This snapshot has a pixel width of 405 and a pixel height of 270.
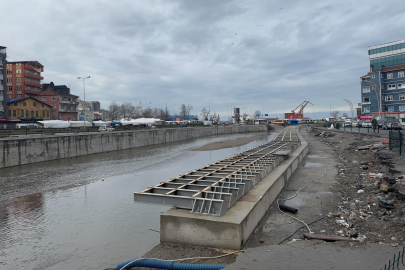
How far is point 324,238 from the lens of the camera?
21.8 ft

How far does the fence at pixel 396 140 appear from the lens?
53.8 ft

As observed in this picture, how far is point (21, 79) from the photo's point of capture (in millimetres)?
79375

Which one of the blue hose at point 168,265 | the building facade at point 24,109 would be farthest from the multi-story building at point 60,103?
the blue hose at point 168,265

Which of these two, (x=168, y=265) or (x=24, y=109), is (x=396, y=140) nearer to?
(x=168, y=265)

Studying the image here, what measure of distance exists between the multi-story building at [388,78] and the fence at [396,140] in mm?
71716

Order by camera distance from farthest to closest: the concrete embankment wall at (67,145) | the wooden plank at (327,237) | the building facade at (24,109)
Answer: the building facade at (24,109), the concrete embankment wall at (67,145), the wooden plank at (327,237)

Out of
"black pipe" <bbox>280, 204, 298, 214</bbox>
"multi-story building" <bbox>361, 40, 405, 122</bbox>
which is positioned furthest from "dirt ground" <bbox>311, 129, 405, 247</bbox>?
"multi-story building" <bbox>361, 40, 405, 122</bbox>

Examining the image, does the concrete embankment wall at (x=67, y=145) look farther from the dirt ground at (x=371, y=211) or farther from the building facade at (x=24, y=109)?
the building facade at (x=24, y=109)

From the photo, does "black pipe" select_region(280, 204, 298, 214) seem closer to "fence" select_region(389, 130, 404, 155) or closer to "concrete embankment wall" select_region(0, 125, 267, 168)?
"fence" select_region(389, 130, 404, 155)

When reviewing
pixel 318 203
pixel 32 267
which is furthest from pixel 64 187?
pixel 318 203

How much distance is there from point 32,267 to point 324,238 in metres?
7.59

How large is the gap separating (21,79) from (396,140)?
3514 inches

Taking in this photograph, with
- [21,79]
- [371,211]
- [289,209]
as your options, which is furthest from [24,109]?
[371,211]

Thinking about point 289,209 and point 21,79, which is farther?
point 21,79
